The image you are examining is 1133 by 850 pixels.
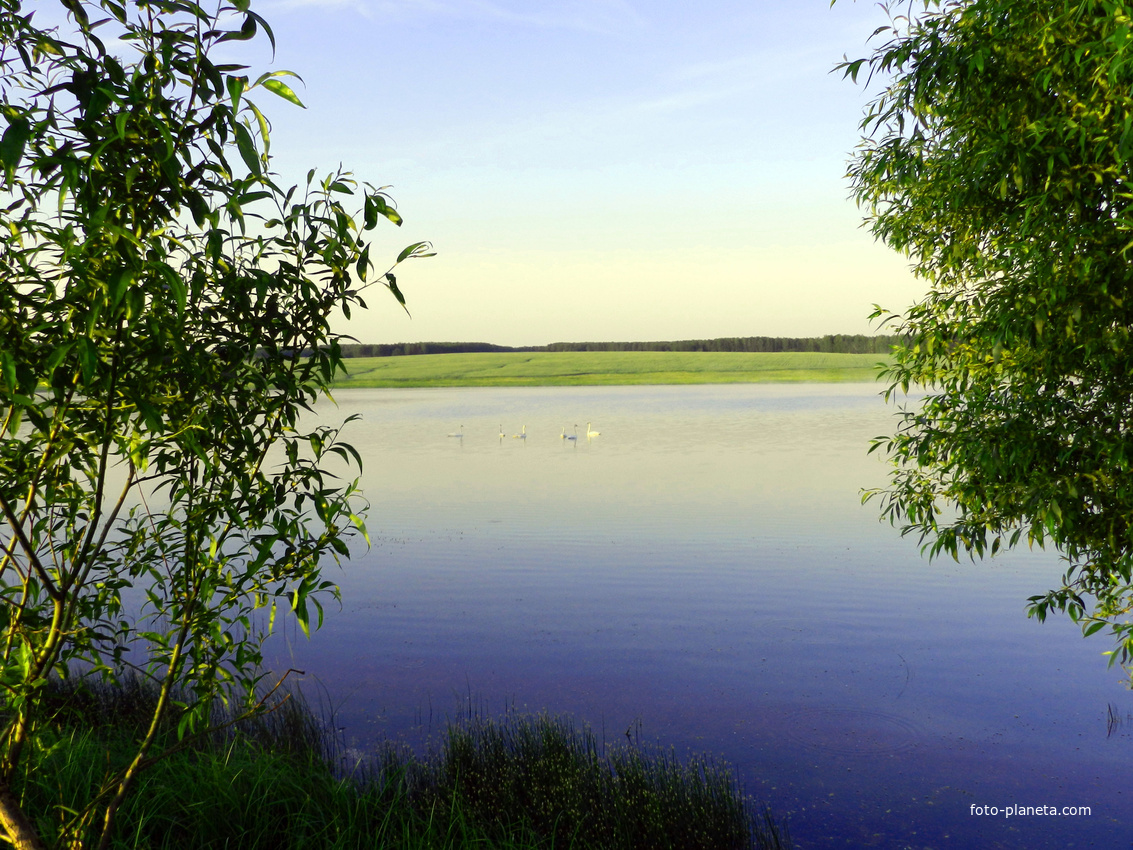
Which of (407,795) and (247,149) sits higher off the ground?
(247,149)

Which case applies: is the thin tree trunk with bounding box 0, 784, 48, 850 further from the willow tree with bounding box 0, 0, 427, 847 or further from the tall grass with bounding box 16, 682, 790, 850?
the tall grass with bounding box 16, 682, 790, 850

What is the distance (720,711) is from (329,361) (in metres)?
6.57

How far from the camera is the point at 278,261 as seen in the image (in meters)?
3.40

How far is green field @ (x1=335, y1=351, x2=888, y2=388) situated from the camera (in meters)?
110

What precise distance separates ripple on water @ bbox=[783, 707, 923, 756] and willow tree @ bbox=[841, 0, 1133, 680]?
2455 mm

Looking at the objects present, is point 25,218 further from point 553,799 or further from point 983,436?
point 983,436

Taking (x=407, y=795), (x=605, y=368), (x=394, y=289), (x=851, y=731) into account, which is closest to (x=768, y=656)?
(x=851, y=731)

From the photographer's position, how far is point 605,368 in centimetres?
12169

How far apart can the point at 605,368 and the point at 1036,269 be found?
382ft

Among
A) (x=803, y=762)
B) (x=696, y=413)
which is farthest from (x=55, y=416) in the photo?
(x=696, y=413)

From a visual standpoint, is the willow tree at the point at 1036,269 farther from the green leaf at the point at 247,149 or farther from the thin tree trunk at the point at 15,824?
the thin tree trunk at the point at 15,824

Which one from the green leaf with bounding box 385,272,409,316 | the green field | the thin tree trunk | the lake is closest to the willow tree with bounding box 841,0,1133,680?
the lake

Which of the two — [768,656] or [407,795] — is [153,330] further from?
[768,656]

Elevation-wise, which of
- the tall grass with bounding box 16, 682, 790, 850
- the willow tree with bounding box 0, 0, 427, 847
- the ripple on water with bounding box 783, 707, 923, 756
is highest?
the willow tree with bounding box 0, 0, 427, 847
